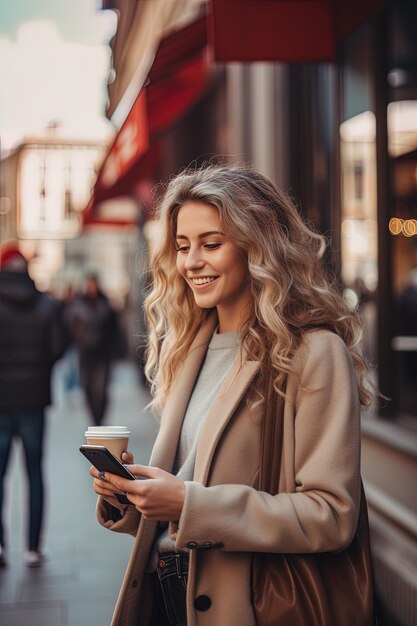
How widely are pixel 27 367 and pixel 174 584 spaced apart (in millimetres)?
4285

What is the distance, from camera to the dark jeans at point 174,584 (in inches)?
92.5

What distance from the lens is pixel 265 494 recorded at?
7.00 ft

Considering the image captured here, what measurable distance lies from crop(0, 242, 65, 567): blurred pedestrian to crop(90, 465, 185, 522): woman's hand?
4.25 metres

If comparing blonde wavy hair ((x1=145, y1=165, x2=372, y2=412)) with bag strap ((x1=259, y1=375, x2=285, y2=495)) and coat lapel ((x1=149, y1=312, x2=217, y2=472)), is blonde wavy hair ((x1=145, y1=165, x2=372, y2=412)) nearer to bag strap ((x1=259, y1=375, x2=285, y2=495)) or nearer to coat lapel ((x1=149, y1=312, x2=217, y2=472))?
bag strap ((x1=259, y1=375, x2=285, y2=495))

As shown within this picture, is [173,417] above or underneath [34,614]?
above

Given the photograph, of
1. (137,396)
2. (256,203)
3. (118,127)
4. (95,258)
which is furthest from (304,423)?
(95,258)

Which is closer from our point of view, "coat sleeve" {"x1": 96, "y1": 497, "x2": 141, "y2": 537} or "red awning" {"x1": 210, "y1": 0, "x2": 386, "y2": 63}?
"coat sleeve" {"x1": 96, "y1": 497, "x2": 141, "y2": 537}

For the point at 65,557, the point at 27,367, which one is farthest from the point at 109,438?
the point at 27,367

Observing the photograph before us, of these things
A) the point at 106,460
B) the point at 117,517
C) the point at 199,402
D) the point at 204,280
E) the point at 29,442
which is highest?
the point at 204,280

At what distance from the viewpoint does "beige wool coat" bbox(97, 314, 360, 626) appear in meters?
2.08

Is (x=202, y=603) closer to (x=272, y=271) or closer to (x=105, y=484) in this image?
(x=105, y=484)

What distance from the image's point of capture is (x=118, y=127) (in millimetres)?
7531

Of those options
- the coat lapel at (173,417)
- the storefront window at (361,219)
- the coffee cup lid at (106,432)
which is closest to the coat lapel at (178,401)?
the coat lapel at (173,417)

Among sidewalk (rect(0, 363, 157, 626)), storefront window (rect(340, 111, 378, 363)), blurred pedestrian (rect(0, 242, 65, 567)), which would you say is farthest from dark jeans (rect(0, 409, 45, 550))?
storefront window (rect(340, 111, 378, 363))
